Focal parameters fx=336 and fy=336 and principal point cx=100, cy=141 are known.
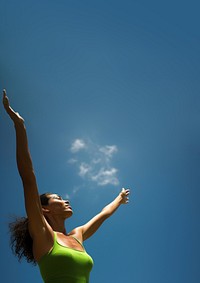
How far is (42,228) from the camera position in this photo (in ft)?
10.2

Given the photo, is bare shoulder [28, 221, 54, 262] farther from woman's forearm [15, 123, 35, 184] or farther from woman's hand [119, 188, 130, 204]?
woman's hand [119, 188, 130, 204]

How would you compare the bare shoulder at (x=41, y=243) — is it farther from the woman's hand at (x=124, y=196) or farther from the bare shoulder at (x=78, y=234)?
the woman's hand at (x=124, y=196)

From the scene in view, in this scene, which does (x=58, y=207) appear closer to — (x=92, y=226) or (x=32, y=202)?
(x=92, y=226)

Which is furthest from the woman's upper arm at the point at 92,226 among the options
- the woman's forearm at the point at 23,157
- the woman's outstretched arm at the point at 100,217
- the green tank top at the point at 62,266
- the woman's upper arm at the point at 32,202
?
the woman's forearm at the point at 23,157

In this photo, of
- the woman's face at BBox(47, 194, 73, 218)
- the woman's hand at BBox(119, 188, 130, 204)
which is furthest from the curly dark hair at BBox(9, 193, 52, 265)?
the woman's hand at BBox(119, 188, 130, 204)

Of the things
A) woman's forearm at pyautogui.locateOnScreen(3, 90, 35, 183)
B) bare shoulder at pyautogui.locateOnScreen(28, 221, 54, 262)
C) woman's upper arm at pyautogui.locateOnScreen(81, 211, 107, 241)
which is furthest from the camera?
woman's upper arm at pyautogui.locateOnScreen(81, 211, 107, 241)

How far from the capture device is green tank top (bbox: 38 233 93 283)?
3.03 m

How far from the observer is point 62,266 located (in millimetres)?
3061

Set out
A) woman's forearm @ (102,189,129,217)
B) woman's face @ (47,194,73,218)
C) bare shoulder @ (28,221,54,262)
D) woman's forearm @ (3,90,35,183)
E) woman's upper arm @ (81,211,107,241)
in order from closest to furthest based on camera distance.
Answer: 1. woman's forearm @ (3,90,35,183)
2. bare shoulder @ (28,221,54,262)
3. woman's face @ (47,194,73,218)
4. woman's upper arm @ (81,211,107,241)
5. woman's forearm @ (102,189,129,217)

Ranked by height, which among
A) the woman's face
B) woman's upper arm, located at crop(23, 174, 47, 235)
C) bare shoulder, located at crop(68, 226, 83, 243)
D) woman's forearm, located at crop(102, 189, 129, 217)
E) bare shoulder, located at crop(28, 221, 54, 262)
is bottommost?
bare shoulder, located at crop(28, 221, 54, 262)

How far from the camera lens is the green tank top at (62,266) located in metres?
3.03

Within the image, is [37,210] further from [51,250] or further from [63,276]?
[63,276]

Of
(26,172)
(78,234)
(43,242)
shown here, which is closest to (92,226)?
(78,234)

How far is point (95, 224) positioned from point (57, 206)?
80cm
